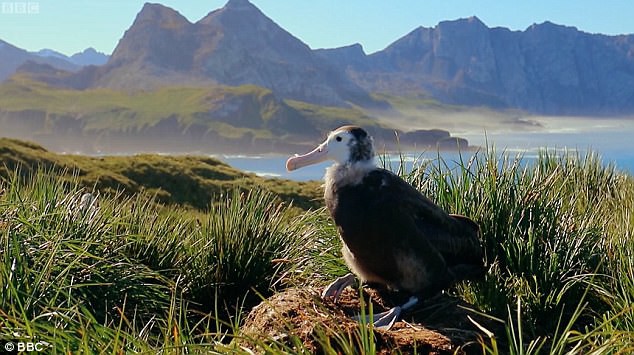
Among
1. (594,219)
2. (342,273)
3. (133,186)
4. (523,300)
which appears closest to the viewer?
(523,300)

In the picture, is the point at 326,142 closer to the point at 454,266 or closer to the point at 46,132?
the point at 454,266

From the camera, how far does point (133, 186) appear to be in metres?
20.7

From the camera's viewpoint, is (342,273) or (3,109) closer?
(342,273)

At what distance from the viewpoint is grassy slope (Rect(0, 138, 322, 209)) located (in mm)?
20141

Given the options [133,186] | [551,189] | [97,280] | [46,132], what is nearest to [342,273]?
[97,280]

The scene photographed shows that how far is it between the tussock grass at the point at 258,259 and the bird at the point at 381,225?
0.59 metres

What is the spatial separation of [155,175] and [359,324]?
1989 centimetres

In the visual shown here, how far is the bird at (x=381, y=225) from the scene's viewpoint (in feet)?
13.6

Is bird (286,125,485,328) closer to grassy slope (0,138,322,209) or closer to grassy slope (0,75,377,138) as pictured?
grassy slope (0,138,322,209)

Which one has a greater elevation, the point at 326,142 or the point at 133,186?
the point at 326,142

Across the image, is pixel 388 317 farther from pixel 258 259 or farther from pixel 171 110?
pixel 171 110

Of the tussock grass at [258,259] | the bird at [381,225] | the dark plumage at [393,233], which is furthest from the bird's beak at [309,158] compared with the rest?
the tussock grass at [258,259]

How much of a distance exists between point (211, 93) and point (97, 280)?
19659 cm

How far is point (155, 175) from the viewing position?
22.6m
